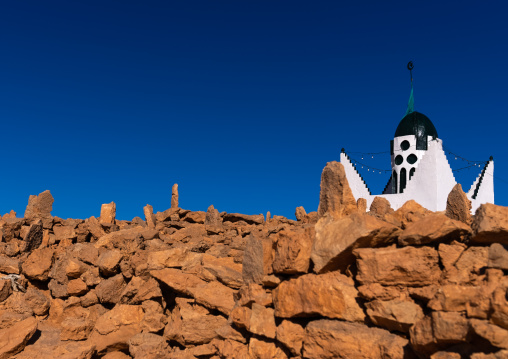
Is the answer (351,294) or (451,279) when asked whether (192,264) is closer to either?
(351,294)

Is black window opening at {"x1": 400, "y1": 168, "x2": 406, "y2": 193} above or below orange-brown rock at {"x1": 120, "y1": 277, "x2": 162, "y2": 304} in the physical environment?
above

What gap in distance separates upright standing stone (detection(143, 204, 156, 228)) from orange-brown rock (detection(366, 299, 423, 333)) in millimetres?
7109

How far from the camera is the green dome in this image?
22000 mm

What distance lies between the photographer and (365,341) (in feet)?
12.9

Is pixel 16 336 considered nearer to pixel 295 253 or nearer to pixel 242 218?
pixel 295 253

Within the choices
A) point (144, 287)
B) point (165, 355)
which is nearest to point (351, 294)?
point (165, 355)

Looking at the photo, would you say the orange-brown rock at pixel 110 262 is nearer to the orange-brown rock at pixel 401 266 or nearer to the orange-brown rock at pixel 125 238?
the orange-brown rock at pixel 125 238

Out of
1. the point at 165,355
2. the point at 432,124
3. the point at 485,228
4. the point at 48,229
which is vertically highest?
the point at 432,124

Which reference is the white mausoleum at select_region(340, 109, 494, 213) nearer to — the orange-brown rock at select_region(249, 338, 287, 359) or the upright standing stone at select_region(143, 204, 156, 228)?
the upright standing stone at select_region(143, 204, 156, 228)

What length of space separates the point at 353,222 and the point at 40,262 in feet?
24.8

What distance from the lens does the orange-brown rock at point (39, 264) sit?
902cm

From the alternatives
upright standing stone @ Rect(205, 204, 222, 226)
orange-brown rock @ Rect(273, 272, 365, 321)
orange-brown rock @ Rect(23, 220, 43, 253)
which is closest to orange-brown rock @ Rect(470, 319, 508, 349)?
orange-brown rock @ Rect(273, 272, 365, 321)

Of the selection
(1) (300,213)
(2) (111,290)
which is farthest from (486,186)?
(2) (111,290)

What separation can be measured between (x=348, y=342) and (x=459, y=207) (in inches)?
82.6
